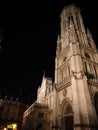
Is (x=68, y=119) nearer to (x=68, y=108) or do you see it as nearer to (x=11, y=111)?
(x=68, y=108)

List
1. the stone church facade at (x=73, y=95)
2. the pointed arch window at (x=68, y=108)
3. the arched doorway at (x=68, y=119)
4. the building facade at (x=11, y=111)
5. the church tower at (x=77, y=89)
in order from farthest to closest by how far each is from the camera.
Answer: the building facade at (x=11, y=111), the pointed arch window at (x=68, y=108), the arched doorway at (x=68, y=119), the stone church facade at (x=73, y=95), the church tower at (x=77, y=89)

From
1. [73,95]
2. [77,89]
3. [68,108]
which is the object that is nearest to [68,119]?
[68,108]

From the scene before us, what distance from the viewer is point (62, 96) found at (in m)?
25.2

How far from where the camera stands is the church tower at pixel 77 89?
61.4 ft

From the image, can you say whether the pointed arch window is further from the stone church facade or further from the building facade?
the building facade

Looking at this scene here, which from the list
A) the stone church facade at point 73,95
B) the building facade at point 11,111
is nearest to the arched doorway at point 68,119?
the stone church facade at point 73,95

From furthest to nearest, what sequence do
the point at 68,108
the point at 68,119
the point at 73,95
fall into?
the point at 68,108 → the point at 68,119 → the point at 73,95

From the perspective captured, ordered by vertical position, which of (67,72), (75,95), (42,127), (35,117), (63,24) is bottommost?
(42,127)

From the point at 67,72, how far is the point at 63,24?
22.0 m

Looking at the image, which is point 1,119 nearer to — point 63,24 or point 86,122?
point 86,122

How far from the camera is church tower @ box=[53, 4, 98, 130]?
18703 millimetres

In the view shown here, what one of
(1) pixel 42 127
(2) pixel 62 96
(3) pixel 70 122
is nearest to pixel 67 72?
(2) pixel 62 96

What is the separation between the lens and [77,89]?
20828 mm

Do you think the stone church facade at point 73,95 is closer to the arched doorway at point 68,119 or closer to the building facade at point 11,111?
the arched doorway at point 68,119
